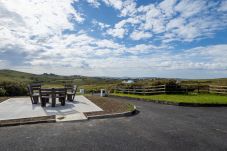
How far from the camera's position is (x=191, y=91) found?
2436cm

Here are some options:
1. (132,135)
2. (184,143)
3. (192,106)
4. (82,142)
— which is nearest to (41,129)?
(82,142)

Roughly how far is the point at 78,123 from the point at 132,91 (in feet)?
55.4

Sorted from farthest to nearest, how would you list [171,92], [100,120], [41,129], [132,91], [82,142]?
[132,91] → [171,92] → [100,120] → [41,129] → [82,142]

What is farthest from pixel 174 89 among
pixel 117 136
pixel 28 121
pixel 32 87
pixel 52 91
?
pixel 28 121

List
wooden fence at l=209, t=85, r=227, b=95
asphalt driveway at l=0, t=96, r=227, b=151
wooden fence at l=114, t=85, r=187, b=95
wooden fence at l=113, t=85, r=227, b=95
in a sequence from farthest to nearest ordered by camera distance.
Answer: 1. wooden fence at l=114, t=85, r=187, b=95
2. wooden fence at l=113, t=85, r=227, b=95
3. wooden fence at l=209, t=85, r=227, b=95
4. asphalt driveway at l=0, t=96, r=227, b=151

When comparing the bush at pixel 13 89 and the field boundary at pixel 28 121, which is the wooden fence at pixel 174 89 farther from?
the field boundary at pixel 28 121

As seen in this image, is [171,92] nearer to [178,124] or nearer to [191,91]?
[191,91]

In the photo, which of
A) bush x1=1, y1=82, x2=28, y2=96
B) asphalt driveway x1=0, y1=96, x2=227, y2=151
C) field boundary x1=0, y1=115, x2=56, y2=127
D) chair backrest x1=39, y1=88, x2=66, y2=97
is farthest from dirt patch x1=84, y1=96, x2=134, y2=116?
bush x1=1, y1=82, x2=28, y2=96

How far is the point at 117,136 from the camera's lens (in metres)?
5.87

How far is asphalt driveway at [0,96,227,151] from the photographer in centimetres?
503

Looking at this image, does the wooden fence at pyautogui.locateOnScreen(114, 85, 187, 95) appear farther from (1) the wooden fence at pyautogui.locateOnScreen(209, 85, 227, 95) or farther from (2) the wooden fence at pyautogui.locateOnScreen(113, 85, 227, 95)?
(1) the wooden fence at pyautogui.locateOnScreen(209, 85, 227, 95)

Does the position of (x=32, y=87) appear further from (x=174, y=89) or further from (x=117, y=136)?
(x=174, y=89)

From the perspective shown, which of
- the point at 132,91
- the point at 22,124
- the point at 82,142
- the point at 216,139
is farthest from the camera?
the point at 132,91

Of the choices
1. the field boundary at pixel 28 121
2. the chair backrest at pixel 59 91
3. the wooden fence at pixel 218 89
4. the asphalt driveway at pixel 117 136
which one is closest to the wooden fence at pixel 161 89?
the wooden fence at pixel 218 89
